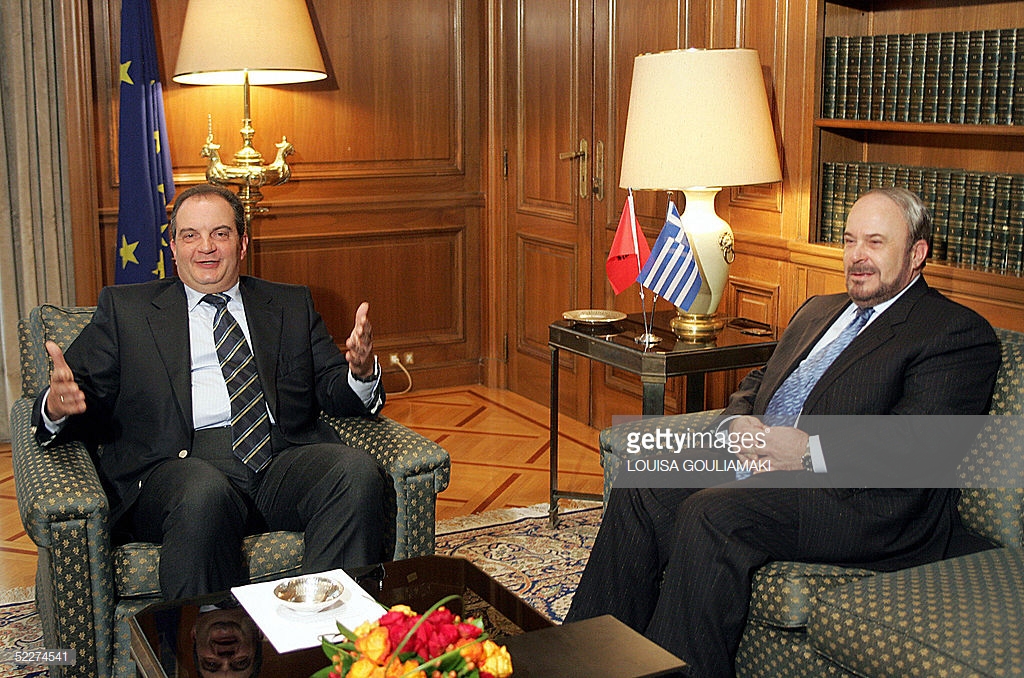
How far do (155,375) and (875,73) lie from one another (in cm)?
216

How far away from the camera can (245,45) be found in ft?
13.1

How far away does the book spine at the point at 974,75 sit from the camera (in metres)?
3.00

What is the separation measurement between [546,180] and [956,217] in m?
2.18

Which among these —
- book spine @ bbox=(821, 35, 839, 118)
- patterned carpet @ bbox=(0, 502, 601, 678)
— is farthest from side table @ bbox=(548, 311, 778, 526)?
book spine @ bbox=(821, 35, 839, 118)

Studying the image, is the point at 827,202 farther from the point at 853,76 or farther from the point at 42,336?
the point at 42,336

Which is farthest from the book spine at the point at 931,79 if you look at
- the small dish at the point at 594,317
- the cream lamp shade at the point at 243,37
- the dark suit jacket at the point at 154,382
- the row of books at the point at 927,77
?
the cream lamp shade at the point at 243,37

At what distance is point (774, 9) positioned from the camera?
11.9 feet

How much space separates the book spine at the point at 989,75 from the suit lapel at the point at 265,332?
6.19 ft

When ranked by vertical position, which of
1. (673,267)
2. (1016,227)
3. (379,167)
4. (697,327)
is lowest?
(697,327)

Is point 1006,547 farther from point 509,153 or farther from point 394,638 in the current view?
point 509,153

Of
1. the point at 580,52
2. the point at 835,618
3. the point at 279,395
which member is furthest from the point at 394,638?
the point at 580,52

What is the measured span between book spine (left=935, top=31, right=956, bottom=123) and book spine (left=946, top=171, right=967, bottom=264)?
0.54 feet

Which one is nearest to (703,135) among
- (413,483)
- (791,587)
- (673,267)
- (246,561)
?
(673,267)

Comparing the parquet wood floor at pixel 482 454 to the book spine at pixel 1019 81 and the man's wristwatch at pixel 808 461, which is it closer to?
the man's wristwatch at pixel 808 461
